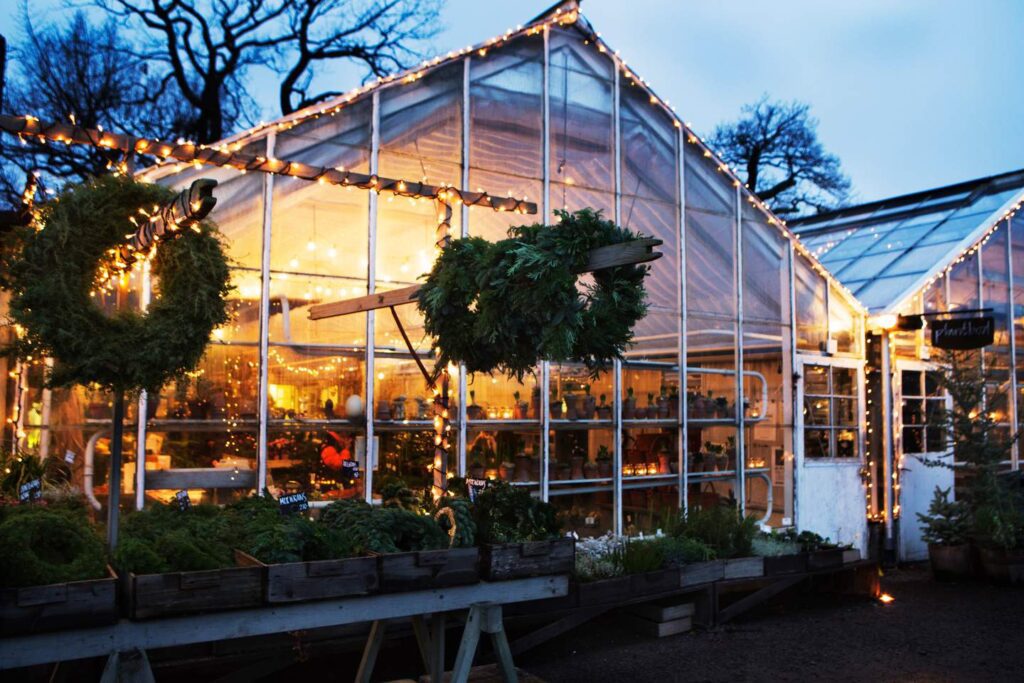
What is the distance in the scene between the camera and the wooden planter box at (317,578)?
3828 mm

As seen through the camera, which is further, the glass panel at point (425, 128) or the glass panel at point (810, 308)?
the glass panel at point (810, 308)

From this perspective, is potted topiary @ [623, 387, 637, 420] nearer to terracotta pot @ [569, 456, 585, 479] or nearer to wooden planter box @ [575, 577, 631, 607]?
terracotta pot @ [569, 456, 585, 479]

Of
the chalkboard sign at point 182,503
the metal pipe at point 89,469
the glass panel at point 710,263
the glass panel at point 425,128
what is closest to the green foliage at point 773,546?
the glass panel at point 710,263

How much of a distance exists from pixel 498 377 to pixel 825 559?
333cm

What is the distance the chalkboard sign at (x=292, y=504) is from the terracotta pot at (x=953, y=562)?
7.53 metres

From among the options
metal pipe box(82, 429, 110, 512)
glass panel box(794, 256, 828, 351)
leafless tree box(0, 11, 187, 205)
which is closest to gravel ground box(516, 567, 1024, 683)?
glass panel box(794, 256, 828, 351)

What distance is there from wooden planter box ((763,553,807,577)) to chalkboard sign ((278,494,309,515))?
4391 mm

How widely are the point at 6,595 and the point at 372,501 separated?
154 inches

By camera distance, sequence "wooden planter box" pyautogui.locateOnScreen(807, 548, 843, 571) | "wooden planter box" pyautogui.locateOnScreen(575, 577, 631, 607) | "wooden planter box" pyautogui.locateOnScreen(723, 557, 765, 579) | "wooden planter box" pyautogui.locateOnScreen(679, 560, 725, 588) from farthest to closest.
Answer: "wooden planter box" pyautogui.locateOnScreen(807, 548, 843, 571) → "wooden planter box" pyautogui.locateOnScreen(723, 557, 765, 579) → "wooden planter box" pyautogui.locateOnScreen(679, 560, 725, 588) → "wooden planter box" pyautogui.locateOnScreen(575, 577, 631, 607)

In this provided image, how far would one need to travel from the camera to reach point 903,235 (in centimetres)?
1261

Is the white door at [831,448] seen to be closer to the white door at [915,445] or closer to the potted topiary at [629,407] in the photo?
the white door at [915,445]

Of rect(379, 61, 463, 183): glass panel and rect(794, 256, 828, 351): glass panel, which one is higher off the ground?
rect(379, 61, 463, 183): glass panel

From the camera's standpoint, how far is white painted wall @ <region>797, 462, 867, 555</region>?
972 centimetres

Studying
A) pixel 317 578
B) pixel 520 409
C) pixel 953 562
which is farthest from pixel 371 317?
pixel 953 562
